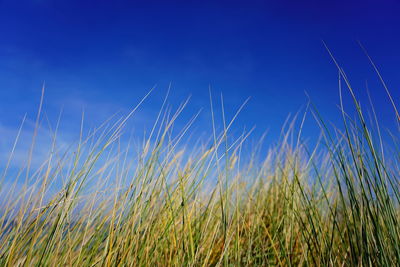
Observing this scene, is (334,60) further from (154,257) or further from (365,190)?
(154,257)

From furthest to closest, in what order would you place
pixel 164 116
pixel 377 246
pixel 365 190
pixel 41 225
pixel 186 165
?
1. pixel 186 165
2. pixel 164 116
3. pixel 41 225
4. pixel 365 190
5. pixel 377 246

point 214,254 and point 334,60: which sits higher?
point 334,60

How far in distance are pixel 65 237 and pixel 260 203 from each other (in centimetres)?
118

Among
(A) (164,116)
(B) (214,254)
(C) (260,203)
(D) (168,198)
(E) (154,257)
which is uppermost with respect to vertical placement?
(A) (164,116)

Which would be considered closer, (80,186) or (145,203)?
(80,186)

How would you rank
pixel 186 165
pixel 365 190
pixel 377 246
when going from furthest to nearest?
pixel 186 165 < pixel 365 190 < pixel 377 246

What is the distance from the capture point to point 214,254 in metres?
1.84

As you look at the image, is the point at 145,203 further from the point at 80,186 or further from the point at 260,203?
the point at 260,203

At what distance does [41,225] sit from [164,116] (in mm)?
734

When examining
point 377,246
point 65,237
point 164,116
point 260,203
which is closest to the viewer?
point 377,246

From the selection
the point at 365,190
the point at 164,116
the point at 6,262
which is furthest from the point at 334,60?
the point at 6,262

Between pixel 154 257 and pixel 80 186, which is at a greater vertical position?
pixel 80 186

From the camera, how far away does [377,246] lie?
1.11 meters

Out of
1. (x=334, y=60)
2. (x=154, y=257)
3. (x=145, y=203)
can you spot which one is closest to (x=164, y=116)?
(x=145, y=203)
